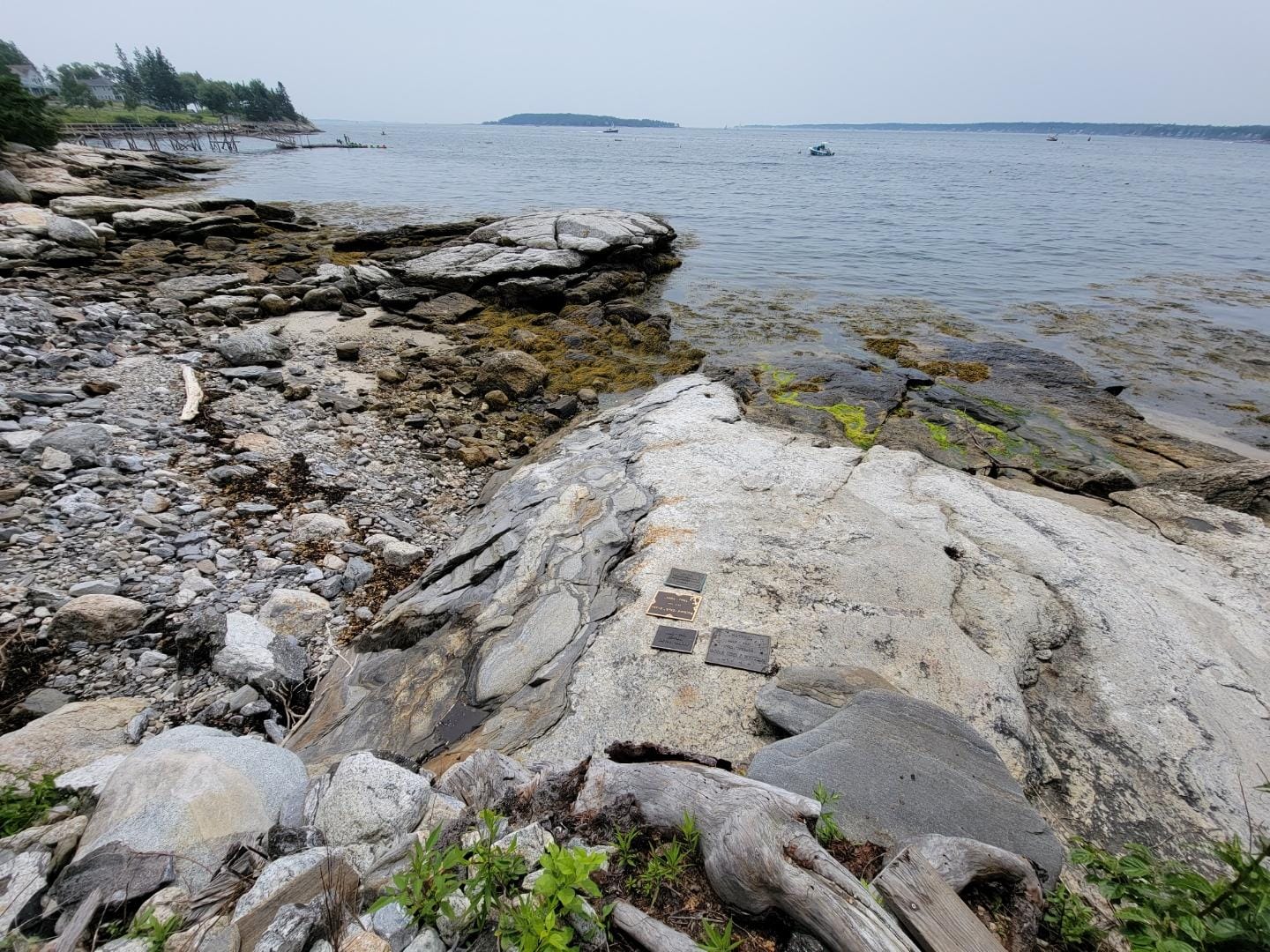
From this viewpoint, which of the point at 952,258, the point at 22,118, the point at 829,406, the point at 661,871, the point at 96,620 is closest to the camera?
the point at 661,871

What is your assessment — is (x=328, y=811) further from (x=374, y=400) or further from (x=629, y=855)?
(x=374, y=400)

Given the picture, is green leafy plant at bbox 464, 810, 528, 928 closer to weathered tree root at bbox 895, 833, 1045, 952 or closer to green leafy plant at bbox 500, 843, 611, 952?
green leafy plant at bbox 500, 843, 611, 952

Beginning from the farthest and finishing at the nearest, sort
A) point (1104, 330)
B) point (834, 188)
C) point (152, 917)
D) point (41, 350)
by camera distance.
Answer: point (834, 188)
point (1104, 330)
point (41, 350)
point (152, 917)

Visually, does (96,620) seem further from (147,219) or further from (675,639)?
(147,219)

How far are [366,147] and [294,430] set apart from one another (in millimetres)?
93096

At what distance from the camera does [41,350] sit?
9570 millimetres

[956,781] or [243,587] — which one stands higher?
[956,781]

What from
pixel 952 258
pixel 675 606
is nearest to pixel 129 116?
pixel 952 258

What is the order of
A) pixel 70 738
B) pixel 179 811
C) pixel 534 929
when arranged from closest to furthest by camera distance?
1. pixel 534 929
2. pixel 179 811
3. pixel 70 738

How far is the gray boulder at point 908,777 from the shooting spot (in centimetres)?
265

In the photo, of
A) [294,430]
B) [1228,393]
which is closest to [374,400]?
[294,430]

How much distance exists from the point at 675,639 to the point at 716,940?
7.68 feet

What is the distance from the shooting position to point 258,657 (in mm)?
4887

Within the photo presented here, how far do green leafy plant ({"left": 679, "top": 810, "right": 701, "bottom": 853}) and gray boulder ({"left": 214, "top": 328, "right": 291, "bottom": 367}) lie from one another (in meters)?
11.2
